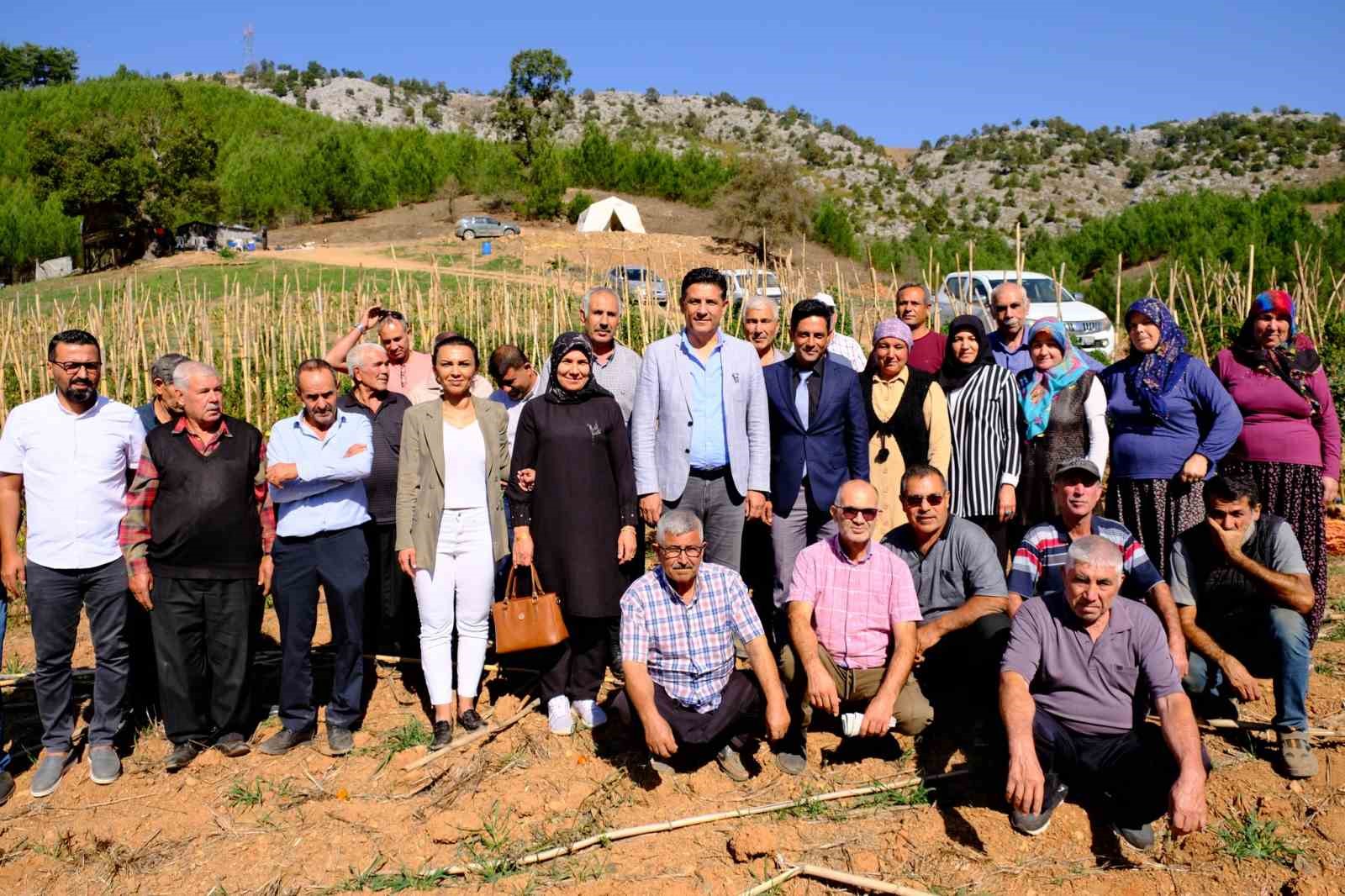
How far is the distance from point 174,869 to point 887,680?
8.48 feet

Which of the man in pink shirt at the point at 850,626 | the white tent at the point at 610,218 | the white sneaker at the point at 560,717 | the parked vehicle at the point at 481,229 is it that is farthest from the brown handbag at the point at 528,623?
the white tent at the point at 610,218

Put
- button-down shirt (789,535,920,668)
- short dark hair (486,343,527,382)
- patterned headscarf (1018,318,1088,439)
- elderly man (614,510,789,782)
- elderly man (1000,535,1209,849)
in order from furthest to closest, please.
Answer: short dark hair (486,343,527,382) → patterned headscarf (1018,318,1088,439) → button-down shirt (789,535,920,668) → elderly man (614,510,789,782) → elderly man (1000,535,1209,849)

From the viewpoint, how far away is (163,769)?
397cm

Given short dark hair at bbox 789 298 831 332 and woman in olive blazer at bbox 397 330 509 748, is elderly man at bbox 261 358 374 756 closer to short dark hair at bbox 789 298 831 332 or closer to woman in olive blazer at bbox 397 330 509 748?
woman in olive blazer at bbox 397 330 509 748

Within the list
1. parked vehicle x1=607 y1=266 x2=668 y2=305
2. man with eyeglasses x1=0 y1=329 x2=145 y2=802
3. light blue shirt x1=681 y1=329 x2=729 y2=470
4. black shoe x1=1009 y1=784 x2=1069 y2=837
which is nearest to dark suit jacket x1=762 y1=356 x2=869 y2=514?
light blue shirt x1=681 y1=329 x2=729 y2=470

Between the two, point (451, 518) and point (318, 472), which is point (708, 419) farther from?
point (318, 472)

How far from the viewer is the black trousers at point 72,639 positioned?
3.73m

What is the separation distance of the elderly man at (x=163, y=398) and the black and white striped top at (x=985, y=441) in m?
3.25

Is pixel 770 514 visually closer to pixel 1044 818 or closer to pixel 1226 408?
pixel 1044 818

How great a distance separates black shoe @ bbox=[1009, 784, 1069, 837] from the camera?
3199 millimetres

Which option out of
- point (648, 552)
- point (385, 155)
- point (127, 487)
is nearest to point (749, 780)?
point (127, 487)

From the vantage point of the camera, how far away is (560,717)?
4047 mm

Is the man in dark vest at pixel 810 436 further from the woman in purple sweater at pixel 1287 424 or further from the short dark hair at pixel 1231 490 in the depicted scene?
the woman in purple sweater at pixel 1287 424

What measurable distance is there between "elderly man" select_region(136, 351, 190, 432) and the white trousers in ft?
3.88
